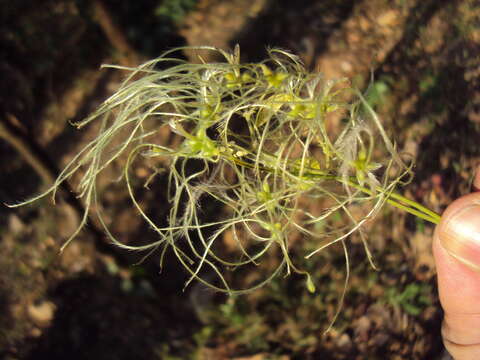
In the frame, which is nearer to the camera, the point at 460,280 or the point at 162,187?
the point at 460,280

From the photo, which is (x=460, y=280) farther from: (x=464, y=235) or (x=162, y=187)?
(x=162, y=187)

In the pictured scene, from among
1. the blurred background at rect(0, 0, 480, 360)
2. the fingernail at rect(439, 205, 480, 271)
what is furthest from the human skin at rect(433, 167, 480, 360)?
the blurred background at rect(0, 0, 480, 360)

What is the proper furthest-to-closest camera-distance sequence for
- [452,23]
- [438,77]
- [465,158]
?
1. [452,23]
2. [438,77]
3. [465,158]

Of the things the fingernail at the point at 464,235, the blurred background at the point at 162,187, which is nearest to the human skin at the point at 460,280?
the fingernail at the point at 464,235

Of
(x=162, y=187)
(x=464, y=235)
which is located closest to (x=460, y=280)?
(x=464, y=235)

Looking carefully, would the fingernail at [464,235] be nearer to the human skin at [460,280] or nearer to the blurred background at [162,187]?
the human skin at [460,280]

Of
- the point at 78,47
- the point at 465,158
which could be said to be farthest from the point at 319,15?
the point at 78,47

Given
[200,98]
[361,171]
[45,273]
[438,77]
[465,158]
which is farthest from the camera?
[438,77]

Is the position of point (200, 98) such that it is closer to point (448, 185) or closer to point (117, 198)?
point (117, 198)
